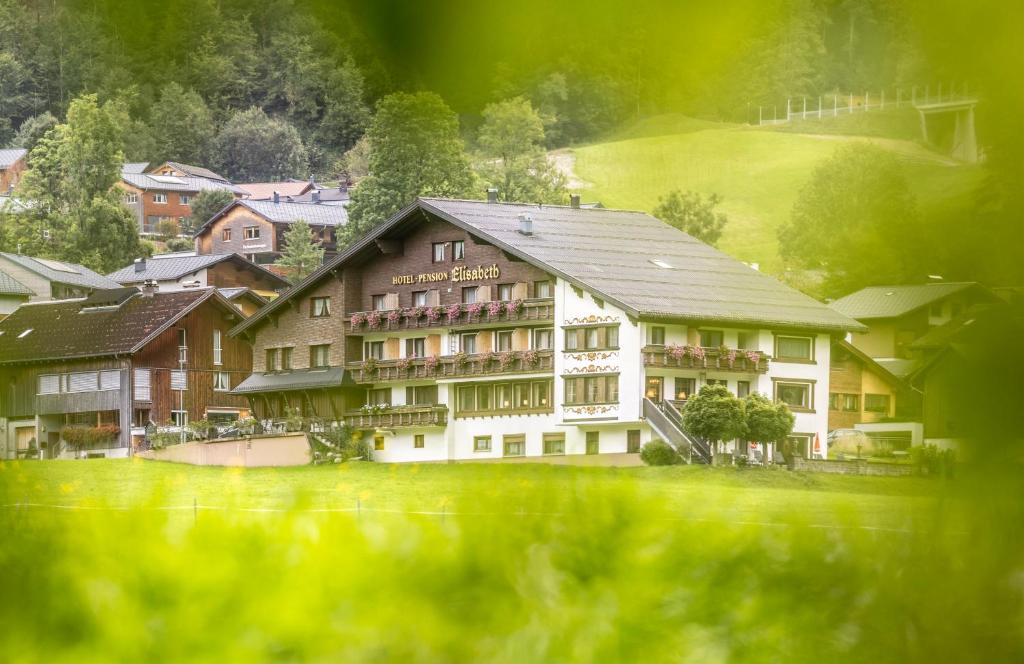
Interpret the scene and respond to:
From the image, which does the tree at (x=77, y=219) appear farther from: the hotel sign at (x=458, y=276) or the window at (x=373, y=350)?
the hotel sign at (x=458, y=276)

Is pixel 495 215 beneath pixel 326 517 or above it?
above

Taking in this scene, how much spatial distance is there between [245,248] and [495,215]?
6868mm

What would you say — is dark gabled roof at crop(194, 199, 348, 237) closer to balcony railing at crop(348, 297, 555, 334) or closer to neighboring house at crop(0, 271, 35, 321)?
balcony railing at crop(348, 297, 555, 334)

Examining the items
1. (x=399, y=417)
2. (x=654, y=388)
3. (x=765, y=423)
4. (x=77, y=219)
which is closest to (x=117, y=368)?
(x=77, y=219)

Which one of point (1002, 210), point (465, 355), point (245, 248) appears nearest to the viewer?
point (1002, 210)

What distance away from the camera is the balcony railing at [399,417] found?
27891 millimetres

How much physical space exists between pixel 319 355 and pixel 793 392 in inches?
370

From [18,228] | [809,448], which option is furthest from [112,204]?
[809,448]

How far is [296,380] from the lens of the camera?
30.2m

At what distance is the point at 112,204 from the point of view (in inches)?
1030

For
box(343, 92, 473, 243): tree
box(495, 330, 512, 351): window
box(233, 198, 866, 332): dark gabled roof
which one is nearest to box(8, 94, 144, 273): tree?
box(343, 92, 473, 243): tree

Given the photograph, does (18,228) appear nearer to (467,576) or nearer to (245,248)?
(245,248)

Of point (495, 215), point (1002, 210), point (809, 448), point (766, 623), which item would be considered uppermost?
point (495, 215)

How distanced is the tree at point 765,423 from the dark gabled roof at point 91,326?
1290 cm
